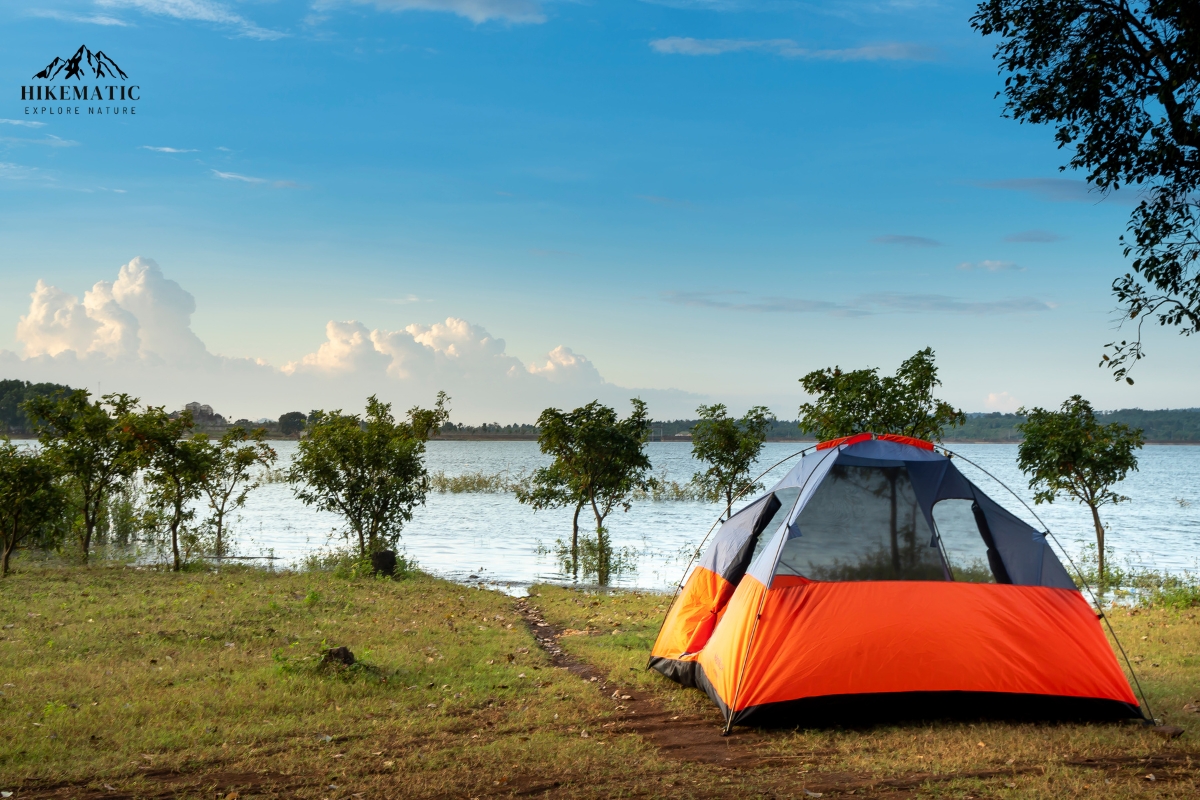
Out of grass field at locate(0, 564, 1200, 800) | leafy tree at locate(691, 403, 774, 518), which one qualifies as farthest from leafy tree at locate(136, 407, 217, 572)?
leafy tree at locate(691, 403, 774, 518)

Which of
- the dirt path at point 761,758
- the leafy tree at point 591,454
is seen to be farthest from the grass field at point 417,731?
the leafy tree at point 591,454

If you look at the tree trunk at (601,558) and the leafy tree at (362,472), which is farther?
the tree trunk at (601,558)

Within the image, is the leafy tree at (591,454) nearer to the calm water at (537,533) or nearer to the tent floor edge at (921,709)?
the calm water at (537,533)

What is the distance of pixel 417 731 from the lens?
7.45m

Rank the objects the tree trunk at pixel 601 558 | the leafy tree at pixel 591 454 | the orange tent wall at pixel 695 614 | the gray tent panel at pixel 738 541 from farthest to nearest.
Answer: the leafy tree at pixel 591 454 < the tree trunk at pixel 601 558 < the orange tent wall at pixel 695 614 < the gray tent panel at pixel 738 541

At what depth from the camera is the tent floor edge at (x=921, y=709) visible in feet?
25.3

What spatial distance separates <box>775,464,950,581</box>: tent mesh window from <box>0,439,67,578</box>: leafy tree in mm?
16895

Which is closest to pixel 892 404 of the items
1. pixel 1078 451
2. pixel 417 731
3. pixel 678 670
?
pixel 1078 451

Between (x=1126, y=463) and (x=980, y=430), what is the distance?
83.9 m

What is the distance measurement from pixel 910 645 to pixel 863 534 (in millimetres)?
1218

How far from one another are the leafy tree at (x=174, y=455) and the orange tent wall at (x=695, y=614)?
14.5 m

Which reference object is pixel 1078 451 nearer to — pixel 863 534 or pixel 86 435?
pixel 863 534

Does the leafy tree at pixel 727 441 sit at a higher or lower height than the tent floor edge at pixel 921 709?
higher

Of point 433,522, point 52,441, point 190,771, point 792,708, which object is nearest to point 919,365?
point 792,708
